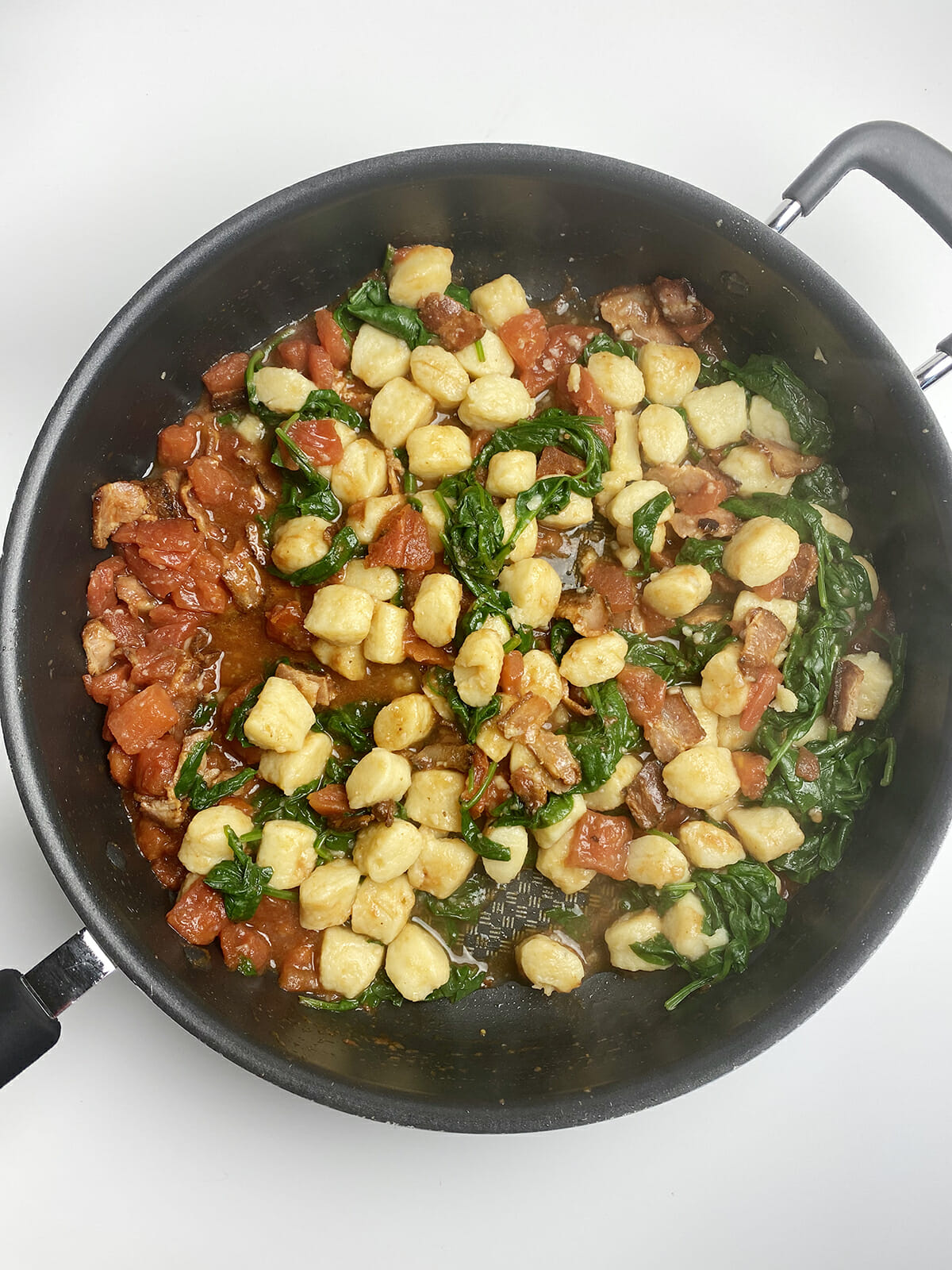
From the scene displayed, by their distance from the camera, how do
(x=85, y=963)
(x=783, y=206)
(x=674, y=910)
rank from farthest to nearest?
(x=674, y=910)
(x=783, y=206)
(x=85, y=963)

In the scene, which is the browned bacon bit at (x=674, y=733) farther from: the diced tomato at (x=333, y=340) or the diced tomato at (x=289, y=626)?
the diced tomato at (x=333, y=340)

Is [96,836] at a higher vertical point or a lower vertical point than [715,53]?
lower

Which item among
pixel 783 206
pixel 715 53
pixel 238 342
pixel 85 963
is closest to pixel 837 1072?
A: pixel 85 963

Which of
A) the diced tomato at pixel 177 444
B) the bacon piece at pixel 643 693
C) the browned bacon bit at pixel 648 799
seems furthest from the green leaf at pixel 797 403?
the diced tomato at pixel 177 444

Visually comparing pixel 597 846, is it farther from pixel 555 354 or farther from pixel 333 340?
pixel 333 340

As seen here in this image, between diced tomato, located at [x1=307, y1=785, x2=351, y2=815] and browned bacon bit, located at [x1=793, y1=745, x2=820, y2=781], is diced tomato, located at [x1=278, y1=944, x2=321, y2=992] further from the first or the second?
browned bacon bit, located at [x1=793, y1=745, x2=820, y2=781]

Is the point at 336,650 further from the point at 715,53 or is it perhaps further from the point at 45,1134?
the point at 715,53
